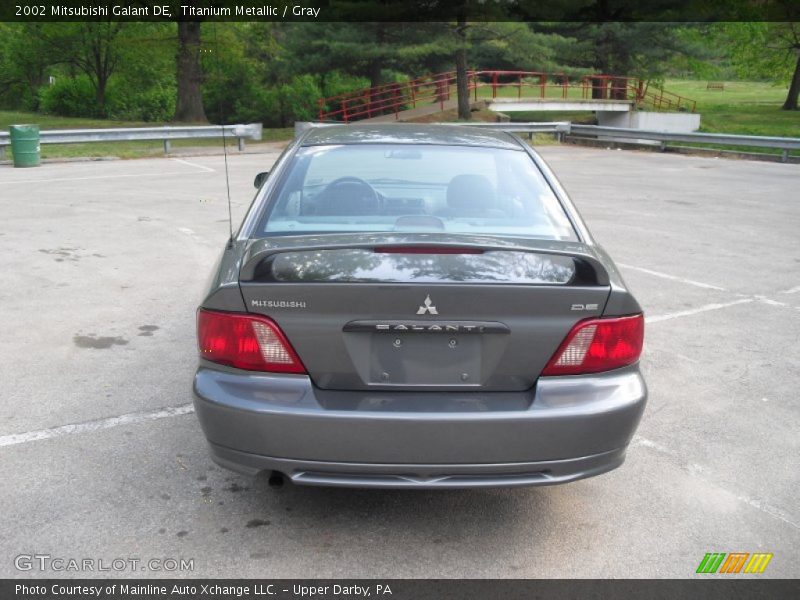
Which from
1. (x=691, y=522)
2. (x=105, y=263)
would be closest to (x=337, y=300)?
(x=691, y=522)

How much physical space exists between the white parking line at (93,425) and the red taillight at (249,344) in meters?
1.61

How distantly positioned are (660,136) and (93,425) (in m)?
21.2

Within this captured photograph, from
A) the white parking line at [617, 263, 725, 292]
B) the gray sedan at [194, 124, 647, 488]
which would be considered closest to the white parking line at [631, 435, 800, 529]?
the gray sedan at [194, 124, 647, 488]

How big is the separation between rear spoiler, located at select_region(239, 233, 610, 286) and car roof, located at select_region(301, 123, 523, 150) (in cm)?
118

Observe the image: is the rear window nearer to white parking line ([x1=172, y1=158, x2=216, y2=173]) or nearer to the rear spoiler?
the rear spoiler

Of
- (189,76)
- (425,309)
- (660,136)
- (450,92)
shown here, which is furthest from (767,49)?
(425,309)

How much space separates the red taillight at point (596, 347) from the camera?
3.08m

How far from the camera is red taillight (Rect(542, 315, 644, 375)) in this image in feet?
10.1

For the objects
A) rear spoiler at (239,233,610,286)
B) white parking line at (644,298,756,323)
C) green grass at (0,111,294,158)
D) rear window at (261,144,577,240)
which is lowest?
white parking line at (644,298,756,323)

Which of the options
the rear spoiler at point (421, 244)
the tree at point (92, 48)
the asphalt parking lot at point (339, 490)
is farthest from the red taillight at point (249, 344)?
the tree at point (92, 48)

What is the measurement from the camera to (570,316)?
305 centimetres

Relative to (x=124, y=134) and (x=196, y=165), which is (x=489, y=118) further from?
(x=124, y=134)
